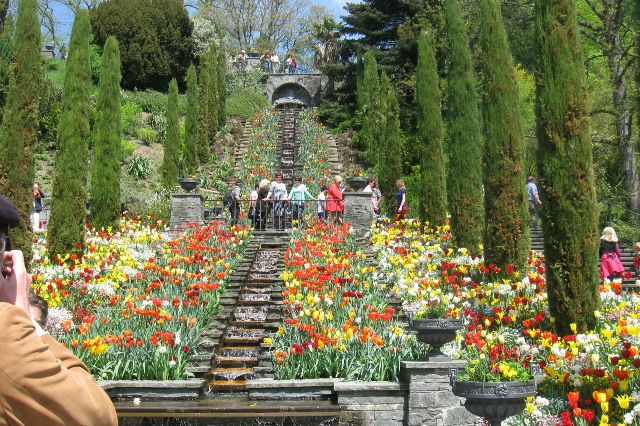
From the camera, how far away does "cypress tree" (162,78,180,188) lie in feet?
84.6

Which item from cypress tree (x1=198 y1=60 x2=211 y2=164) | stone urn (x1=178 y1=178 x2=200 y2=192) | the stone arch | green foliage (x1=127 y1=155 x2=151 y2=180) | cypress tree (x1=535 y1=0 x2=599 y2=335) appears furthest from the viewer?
the stone arch

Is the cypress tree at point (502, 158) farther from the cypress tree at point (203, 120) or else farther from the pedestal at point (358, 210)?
the cypress tree at point (203, 120)

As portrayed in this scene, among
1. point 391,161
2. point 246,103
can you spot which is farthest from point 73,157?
point 246,103

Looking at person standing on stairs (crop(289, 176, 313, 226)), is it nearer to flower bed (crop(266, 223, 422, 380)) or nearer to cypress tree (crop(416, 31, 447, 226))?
cypress tree (crop(416, 31, 447, 226))

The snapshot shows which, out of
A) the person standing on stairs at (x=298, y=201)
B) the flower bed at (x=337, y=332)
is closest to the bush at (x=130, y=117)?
the person standing on stairs at (x=298, y=201)

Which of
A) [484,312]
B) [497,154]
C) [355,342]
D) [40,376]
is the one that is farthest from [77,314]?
[40,376]

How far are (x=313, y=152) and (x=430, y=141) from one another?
39.6ft

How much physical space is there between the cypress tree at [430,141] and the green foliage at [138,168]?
12.4m

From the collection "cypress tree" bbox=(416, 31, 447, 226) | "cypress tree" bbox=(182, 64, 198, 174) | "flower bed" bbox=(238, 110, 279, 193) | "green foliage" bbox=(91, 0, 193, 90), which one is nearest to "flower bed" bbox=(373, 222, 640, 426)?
"cypress tree" bbox=(416, 31, 447, 226)

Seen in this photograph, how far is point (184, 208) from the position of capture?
16859 mm

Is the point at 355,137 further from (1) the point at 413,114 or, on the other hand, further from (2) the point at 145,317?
(2) the point at 145,317

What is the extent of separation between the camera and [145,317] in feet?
30.8

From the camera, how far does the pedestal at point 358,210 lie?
1616 centimetres

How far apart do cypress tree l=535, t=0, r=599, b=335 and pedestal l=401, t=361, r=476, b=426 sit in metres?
2.17
